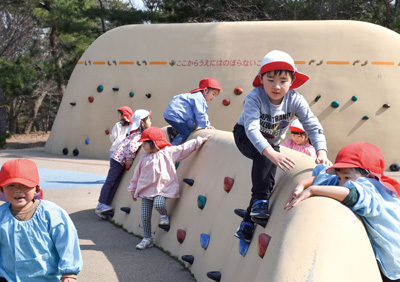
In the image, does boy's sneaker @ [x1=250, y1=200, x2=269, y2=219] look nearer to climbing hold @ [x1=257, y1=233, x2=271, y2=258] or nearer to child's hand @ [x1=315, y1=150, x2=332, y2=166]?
climbing hold @ [x1=257, y1=233, x2=271, y2=258]

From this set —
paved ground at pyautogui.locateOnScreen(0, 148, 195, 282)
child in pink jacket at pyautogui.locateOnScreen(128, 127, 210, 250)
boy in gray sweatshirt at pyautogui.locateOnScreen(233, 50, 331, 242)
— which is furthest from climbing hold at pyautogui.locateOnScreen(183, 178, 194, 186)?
boy in gray sweatshirt at pyautogui.locateOnScreen(233, 50, 331, 242)

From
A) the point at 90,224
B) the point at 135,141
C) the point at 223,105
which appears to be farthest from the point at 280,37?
the point at 90,224

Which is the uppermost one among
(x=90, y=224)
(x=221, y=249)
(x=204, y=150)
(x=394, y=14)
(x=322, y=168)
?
(x=394, y=14)

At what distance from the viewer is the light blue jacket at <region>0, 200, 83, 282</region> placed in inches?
120

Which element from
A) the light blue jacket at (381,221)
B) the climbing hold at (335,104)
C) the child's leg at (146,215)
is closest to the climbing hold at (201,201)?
the child's leg at (146,215)

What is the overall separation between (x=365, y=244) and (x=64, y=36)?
804 inches

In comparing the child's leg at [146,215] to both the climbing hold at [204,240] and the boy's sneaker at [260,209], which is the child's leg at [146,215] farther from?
the boy's sneaker at [260,209]

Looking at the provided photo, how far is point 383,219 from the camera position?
271 centimetres

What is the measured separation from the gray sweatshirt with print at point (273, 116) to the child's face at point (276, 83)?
87 mm

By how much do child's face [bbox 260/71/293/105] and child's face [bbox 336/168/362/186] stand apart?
78 centimetres

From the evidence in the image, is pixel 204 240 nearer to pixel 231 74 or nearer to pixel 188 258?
pixel 188 258

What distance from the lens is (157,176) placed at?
5895 millimetres

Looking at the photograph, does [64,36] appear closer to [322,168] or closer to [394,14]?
[394,14]

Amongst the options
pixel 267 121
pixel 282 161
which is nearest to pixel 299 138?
pixel 267 121
